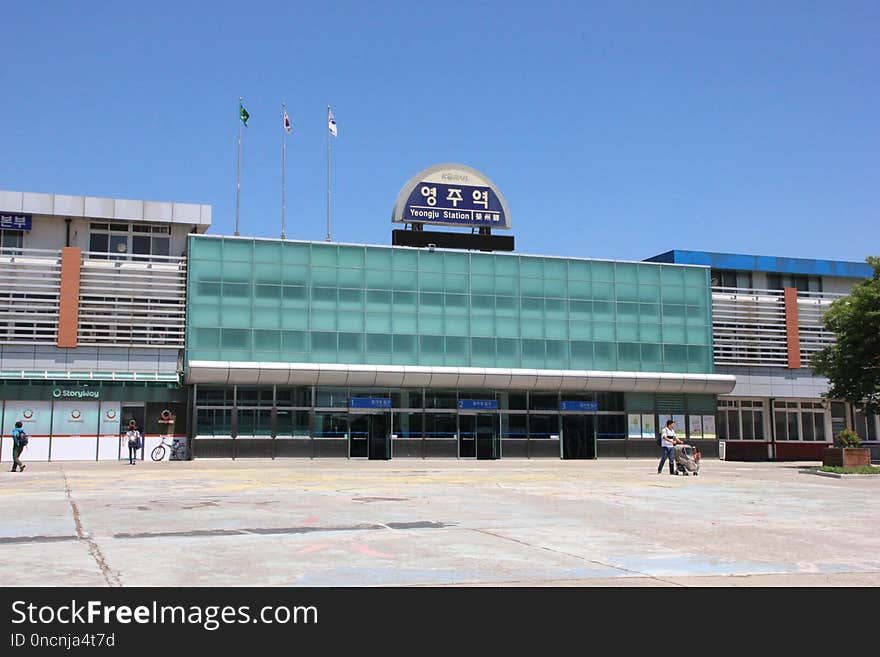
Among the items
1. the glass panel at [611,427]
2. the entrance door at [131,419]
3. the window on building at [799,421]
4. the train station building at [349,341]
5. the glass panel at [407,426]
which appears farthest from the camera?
the window on building at [799,421]

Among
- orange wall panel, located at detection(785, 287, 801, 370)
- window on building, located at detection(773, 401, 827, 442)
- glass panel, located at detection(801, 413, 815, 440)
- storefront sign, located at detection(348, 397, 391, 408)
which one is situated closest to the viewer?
storefront sign, located at detection(348, 397, 391, 408)

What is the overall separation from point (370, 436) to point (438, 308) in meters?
8.01

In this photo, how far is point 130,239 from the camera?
1934 inches

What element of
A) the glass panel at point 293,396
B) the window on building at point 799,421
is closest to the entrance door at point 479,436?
the glass panel at point 293,396

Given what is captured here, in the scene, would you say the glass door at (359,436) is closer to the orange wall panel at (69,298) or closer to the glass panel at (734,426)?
the orange wall panel at (69,298)

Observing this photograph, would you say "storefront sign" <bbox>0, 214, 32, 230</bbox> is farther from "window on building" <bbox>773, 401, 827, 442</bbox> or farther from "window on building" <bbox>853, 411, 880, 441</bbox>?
"window on building" <bbox>853, 411, 880, 441</bbox>

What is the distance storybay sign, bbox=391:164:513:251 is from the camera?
5116 cm

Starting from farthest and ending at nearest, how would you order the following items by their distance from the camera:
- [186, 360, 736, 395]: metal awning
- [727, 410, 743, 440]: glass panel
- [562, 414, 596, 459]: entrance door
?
1. [727, 410, 743, 440]: glass panel
2. [562, 414, 596, 459]: entrance door
3. [186, 360, 736, 395]: metal awning

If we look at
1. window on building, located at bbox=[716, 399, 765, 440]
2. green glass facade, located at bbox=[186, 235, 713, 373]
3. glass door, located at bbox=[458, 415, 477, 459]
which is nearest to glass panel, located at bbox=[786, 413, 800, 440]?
window on building, located at bbox=[716, 399, 765, 440]

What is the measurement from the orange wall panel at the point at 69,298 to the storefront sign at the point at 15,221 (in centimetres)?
299

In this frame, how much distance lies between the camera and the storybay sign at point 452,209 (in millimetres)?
51156

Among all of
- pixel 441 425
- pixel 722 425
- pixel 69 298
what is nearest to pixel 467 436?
pixel 441 425

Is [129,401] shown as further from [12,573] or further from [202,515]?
[12,573]

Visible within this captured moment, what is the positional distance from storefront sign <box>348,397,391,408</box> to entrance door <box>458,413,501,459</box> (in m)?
4.24
